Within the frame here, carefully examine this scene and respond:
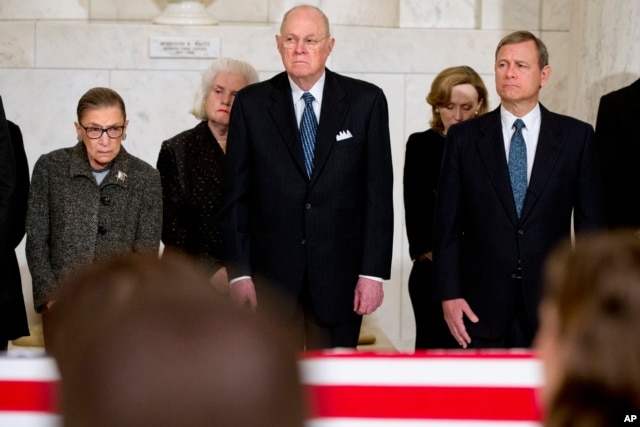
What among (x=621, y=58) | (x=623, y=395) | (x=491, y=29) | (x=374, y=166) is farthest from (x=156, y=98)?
(x=623, y=395)

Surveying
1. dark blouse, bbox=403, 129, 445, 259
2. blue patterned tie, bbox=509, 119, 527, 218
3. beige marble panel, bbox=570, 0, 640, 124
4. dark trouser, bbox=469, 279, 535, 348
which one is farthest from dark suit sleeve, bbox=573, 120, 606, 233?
beige marble panel, bbox=570, 0, 640, 124

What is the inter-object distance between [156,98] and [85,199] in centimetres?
375

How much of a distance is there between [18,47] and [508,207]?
499 cm

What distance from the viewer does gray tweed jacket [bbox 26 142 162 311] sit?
213 inches

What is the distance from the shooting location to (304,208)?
Answer: 5449 mm

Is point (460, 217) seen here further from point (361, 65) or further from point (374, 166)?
point (361, 65)

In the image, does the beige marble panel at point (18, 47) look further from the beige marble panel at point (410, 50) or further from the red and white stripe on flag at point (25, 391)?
the red and white stripe on flag at point (25, 391)

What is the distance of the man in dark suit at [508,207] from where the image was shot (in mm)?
5320

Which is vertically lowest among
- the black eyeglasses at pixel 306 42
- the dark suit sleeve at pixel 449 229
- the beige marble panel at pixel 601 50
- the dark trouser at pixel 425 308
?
the dark trouser at pixel 425 308

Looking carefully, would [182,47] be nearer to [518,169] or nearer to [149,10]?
[149,10]

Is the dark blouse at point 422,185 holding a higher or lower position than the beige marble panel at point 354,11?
lower

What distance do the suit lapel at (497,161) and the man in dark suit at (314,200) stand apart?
433mm

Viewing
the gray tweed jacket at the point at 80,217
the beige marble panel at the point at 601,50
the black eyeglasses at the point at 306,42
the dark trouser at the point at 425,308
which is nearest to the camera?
the gray tweed jacket at the point at 80,217

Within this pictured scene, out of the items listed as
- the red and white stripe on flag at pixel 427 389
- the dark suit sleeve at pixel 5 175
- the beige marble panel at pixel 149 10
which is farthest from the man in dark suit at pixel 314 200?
the beige marble panel at pixel 149 10
